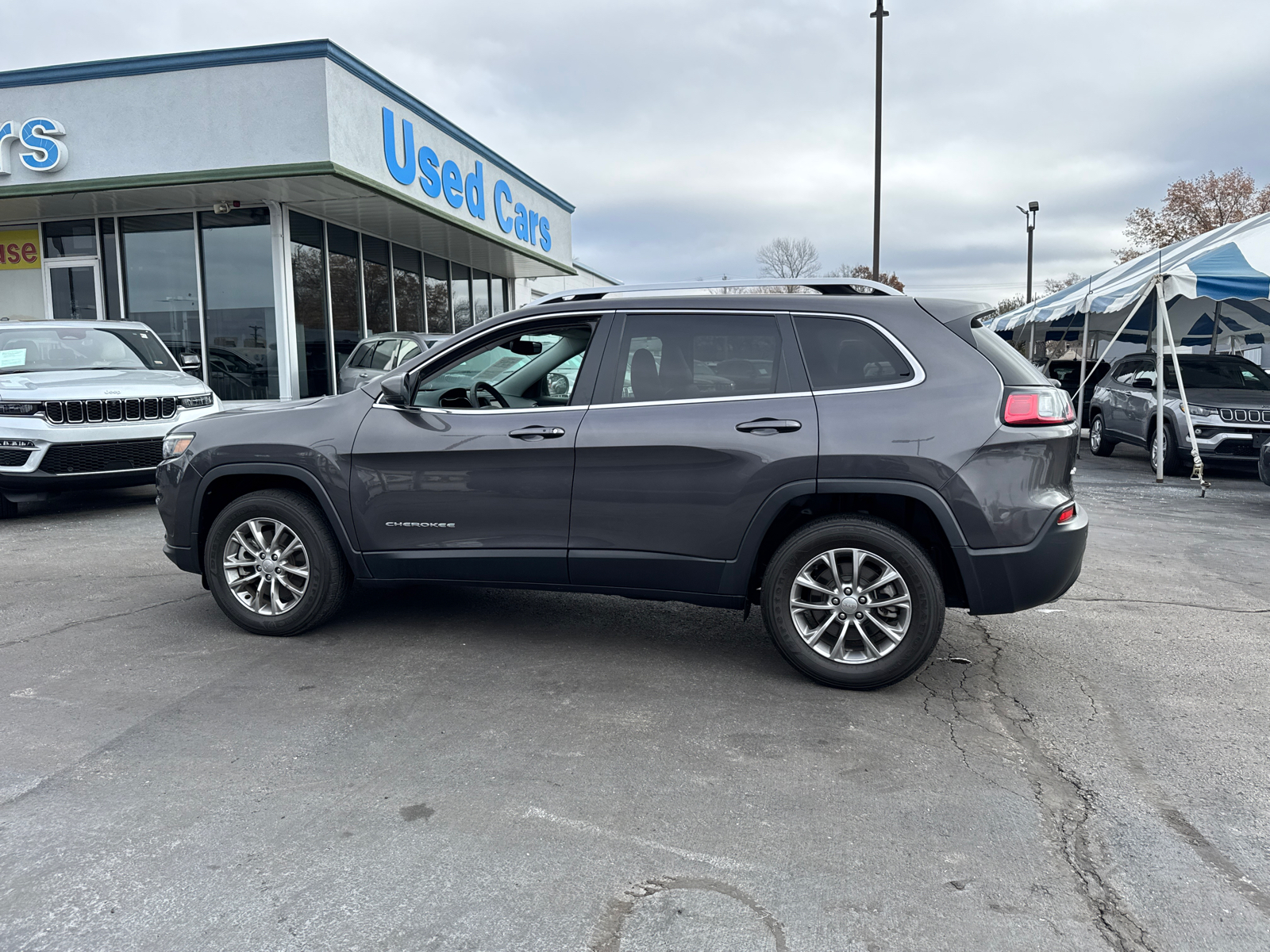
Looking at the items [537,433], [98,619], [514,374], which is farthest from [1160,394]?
[98,619]

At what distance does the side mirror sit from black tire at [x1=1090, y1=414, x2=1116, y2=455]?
538 inches

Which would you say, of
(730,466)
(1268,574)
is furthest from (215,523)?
(1268,574)

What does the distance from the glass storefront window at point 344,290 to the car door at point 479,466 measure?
13.3 meters

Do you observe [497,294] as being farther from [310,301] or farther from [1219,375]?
[1219,375]

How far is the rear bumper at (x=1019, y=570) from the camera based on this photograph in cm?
409

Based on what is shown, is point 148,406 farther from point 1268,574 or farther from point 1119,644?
point 1268,574

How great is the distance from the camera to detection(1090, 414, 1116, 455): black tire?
15531 mm

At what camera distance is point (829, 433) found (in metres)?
4.19

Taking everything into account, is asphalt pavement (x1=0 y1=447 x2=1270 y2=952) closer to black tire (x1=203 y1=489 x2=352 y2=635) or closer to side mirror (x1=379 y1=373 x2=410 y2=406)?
black tire (x1=203 y1=489 x2=352 y2=635)

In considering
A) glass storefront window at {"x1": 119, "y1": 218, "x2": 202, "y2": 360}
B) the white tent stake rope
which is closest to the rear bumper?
the white tent stake rope

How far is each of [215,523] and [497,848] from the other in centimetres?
297

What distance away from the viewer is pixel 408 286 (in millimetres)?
21078

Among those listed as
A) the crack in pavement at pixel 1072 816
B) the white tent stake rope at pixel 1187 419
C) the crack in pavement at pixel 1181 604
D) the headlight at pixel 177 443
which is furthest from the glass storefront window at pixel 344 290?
the crack in pavement at pixel 1072 816

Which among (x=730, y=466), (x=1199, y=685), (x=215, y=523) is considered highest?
(x=730, y=466)
